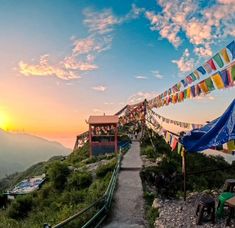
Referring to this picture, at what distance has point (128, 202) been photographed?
16062mm

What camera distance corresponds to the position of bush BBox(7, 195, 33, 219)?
68.5 ft

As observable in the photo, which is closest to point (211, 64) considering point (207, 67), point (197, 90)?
point (207, 67)

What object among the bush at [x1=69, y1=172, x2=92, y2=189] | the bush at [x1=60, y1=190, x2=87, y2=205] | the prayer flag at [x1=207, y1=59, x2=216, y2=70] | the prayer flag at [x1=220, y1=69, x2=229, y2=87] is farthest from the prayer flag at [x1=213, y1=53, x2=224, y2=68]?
the bush at [x1=69, y1=172, x2=92, y2=189]

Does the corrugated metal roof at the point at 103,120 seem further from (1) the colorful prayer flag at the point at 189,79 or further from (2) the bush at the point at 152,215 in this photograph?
(2) the bush at the point at 152,215

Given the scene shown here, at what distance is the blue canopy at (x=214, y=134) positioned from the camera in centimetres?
1088

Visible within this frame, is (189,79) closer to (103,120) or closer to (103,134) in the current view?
(103,120)

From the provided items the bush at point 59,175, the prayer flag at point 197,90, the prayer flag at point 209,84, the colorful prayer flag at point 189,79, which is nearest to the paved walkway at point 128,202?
the bush at point 59,175

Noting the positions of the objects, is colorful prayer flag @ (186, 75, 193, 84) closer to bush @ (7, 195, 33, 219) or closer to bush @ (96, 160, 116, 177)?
bush @ (96, 160, 116, 177)

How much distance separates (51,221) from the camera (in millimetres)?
12883

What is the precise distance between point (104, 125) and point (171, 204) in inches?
1057

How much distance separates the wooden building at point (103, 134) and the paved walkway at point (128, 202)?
13.5m

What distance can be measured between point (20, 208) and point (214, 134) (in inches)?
591

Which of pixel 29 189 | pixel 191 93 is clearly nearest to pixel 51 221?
pixel 191 93

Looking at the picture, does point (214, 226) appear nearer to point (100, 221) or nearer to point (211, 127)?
point (211, 127)
